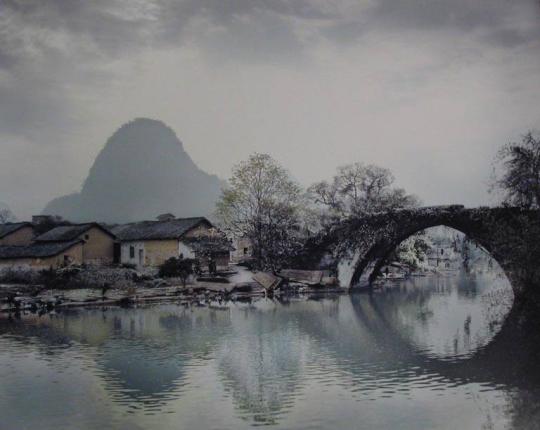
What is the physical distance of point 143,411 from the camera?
5293mm

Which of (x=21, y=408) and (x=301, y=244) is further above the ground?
(x=301, y=244)

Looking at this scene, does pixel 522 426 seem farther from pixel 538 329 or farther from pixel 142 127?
pixel 142 127

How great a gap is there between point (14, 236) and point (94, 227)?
1.70 m

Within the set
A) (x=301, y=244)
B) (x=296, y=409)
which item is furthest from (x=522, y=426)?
(x=301, y=244)

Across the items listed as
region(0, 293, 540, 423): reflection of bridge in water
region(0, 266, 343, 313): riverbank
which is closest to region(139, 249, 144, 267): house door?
region(0, 266, 343, 313): riverbank

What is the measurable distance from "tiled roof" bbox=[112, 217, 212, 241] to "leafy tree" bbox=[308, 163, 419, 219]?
430 cm

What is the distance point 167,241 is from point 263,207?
3.00m

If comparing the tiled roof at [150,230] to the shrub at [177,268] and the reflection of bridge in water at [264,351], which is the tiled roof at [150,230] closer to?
the shrub at [177,268]

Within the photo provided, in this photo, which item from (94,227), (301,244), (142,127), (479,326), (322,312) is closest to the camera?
(479,326)

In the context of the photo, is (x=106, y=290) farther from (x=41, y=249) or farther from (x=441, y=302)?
(x=441, y=302)

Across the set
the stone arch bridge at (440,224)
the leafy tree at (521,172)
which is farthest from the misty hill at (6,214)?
the leafy tree at (521,172)

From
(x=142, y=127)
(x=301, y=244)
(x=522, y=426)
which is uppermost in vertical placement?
(x=142, y=127)

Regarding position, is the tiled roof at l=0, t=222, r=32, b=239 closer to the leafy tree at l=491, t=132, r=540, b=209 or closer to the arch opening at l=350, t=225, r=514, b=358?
the arch opening at l=350, t=225, r=514, b=358

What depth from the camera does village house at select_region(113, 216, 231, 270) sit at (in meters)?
12.4
